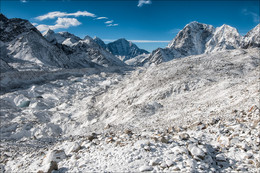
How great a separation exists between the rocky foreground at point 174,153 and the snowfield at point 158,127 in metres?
0.03

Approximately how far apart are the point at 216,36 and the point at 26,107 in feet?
672

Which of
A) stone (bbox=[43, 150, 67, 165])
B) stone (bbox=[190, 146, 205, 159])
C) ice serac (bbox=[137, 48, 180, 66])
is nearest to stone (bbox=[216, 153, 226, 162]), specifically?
stone (bbox=[190, 146, 205, 159])

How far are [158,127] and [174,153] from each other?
15.1 ft

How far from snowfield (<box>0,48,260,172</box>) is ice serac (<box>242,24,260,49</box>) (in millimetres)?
150259

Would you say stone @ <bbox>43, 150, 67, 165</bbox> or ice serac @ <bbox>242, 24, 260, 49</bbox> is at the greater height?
ice serac @ <bbox>242, 24, 260, 49</bbox>

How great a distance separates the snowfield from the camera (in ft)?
18.2

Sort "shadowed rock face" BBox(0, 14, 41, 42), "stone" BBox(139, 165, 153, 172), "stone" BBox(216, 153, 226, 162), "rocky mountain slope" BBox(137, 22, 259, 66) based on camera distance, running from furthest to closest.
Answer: "rocky mountain slope" BBox(137, 22, 259, 66)
"shadowed rock face" BBox(0, 14, 41, 42)
"stone" BBox(216, 153, 226, 162)
"stone" BBox(139, 165, 153, 172)

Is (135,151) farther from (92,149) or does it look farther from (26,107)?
(26,107)

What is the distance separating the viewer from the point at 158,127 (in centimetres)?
1018

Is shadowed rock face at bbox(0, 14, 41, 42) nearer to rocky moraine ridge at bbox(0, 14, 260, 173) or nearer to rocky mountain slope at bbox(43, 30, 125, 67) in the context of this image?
rocky mountain slope at bbox(43, 30, 125, 67)

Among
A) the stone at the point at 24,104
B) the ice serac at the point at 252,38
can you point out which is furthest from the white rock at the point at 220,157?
the ice serac at the point at 252,38

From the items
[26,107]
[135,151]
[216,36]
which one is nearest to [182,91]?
[135,151]

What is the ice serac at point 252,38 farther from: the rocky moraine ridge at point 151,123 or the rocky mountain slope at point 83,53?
the rocky moraine ridge at point 151,123

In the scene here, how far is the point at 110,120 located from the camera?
17.1m
